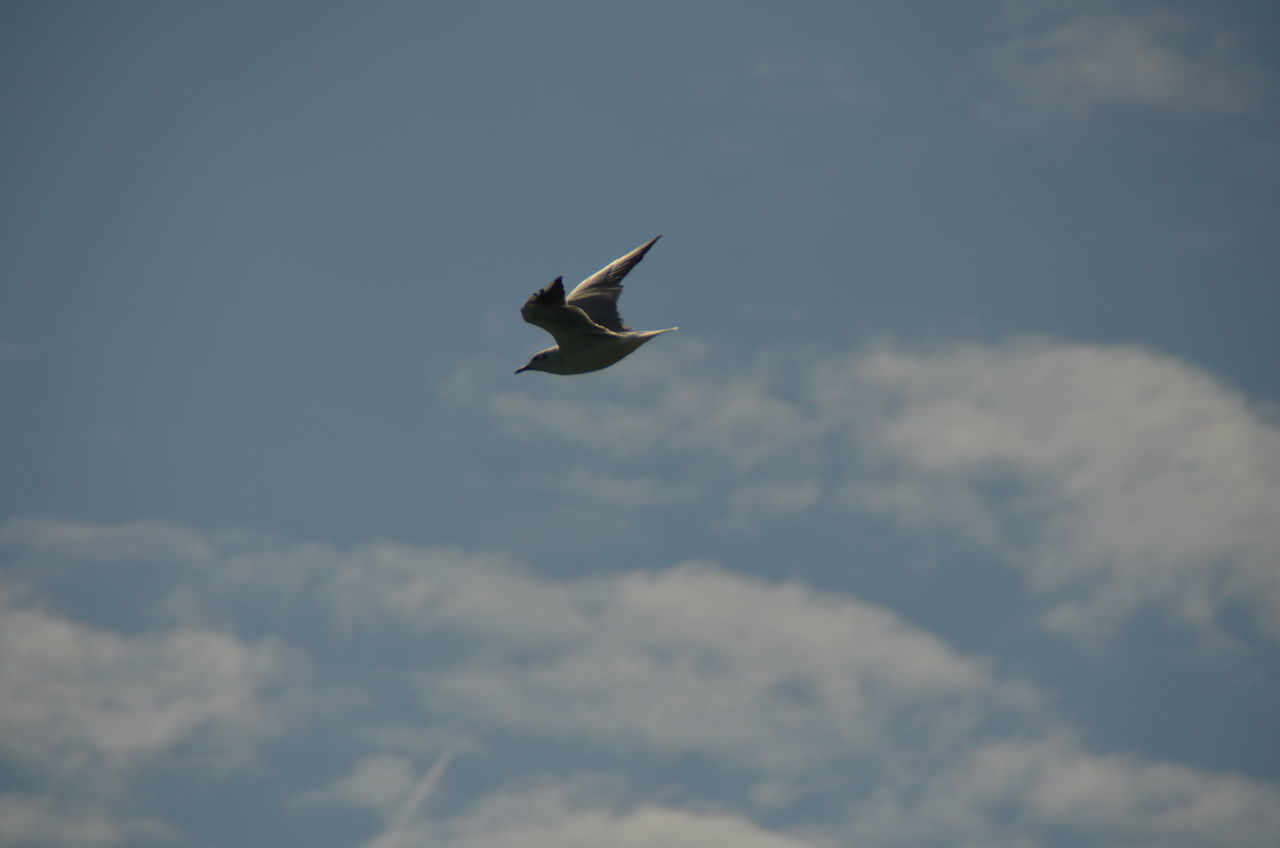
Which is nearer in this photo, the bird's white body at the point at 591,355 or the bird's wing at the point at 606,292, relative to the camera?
the bird's white body at the point at 591,355

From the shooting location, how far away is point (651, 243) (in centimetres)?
4075

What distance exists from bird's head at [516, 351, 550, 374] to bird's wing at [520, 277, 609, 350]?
125cm

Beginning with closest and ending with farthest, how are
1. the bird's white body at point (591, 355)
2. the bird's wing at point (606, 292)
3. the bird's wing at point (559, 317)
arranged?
the bird's wing at point (559, 317) → the bird's white body at point (591, 355) → the bird's wing at point (606, 292)

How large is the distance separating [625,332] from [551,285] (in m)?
4.33

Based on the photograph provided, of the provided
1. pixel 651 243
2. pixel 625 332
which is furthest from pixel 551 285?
pixel 651 243

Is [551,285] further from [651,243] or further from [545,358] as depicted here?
[651,243]

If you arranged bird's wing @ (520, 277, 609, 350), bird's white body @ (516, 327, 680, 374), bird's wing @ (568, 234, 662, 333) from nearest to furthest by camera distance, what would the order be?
1. bird's wing @ (520, 277, 609, 350)
2. bird's white body @ (516, 327, 680, 374)
3. bird's wing @ (568, 234, 662, 333)

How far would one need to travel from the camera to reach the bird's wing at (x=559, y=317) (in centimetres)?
3219

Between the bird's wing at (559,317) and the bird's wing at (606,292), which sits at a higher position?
the bird's wing at (606,292)

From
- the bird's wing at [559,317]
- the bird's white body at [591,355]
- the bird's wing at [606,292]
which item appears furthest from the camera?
the bird's wing at [606,292]

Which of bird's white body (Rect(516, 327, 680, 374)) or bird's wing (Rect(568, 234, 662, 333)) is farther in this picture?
bird's wing (Rect(568, 234, 662, 333))

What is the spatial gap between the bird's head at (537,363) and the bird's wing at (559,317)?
1249 mm

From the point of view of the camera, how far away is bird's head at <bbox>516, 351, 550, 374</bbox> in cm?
3688

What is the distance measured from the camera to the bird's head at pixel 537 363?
36875 mm
